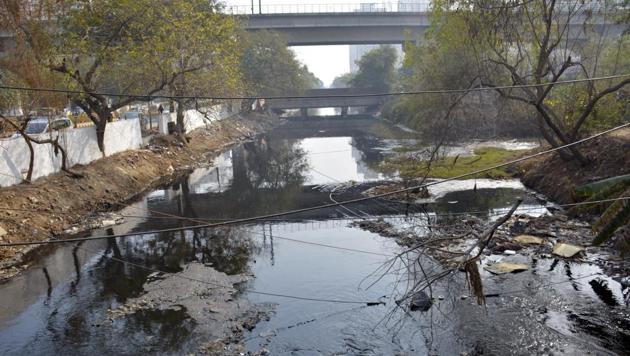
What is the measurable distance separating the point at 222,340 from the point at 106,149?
21.6 meters

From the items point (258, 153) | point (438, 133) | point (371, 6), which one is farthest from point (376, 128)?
point (438, 133)

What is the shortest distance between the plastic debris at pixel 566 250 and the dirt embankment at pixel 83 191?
1538 centimetres

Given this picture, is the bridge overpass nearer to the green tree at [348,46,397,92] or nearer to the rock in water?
the green tree at [348,46,397,92]

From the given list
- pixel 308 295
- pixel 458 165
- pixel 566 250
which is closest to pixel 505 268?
pixel 566 250

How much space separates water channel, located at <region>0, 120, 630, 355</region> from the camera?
11148 millimetres

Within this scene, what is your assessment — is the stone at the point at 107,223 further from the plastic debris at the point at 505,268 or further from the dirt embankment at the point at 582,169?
the dirt embankment at the point at 582,169

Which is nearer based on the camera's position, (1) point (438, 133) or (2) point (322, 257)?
(2) point (322, 257)

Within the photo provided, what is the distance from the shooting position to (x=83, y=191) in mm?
23875

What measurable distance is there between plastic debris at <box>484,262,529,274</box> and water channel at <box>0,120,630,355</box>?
1.20ft

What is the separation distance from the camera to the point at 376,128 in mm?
61312

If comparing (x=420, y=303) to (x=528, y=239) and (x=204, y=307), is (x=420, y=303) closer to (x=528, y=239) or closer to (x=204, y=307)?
(x=204, y=307)

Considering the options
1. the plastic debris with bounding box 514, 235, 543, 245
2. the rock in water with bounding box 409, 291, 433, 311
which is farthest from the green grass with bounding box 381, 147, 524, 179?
the rock in water with bounding box 409, 291, 433, 311

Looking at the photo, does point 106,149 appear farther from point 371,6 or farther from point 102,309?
point 371,6

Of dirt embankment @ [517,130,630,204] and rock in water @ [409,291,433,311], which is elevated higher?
dirt embankment @ [517,130,630,204]
